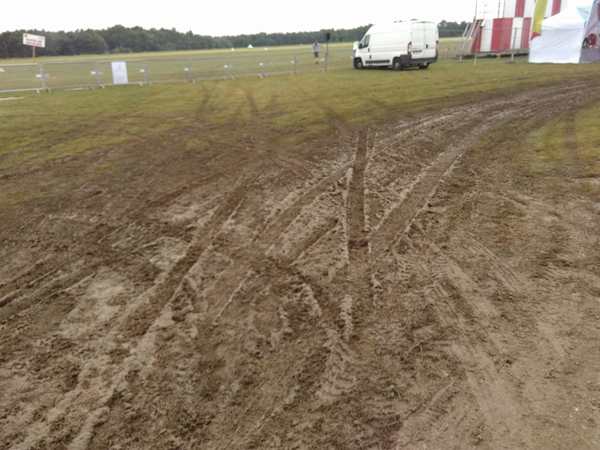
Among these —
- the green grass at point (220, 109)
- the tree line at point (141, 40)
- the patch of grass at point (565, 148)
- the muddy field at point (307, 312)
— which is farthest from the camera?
the tree line at point (141, 40)

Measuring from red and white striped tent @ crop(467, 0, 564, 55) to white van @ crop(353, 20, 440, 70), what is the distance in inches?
323

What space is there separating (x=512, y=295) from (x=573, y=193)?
10.4 ft

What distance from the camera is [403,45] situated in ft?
84.5

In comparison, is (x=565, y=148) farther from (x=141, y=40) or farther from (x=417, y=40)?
(x=141, y=40)

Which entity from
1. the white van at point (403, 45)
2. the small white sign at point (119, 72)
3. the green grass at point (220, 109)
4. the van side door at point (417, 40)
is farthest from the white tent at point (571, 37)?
the small white sign at point (119, 72)

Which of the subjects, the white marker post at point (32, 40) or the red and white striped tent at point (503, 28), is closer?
the white marker post at point (32, 40)

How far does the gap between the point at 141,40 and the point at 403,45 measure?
76.3 m

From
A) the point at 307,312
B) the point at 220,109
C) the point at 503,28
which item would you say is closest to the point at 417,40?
the point at 503,28

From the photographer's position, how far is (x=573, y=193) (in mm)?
6332

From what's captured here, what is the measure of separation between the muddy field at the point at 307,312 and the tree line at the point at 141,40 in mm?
50158

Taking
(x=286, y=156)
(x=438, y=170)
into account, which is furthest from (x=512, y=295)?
(x=286, y=156)

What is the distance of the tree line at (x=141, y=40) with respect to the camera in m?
62.6

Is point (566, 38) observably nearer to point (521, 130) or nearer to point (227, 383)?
point (521, 130)

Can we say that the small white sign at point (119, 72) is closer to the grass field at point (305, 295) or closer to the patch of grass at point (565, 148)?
the grass field at point (305, 295)
